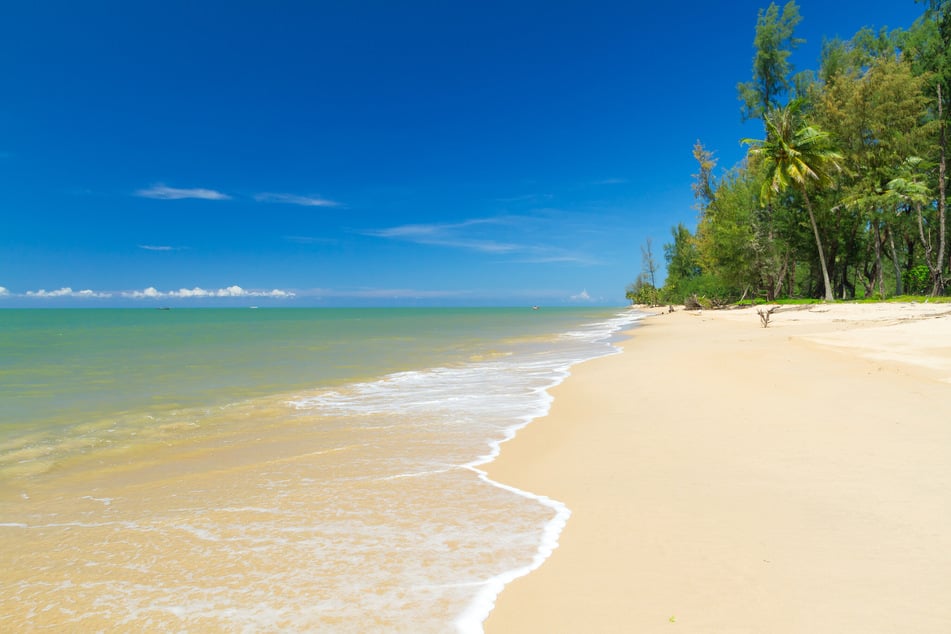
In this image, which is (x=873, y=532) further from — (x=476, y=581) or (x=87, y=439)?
(x=87, y=439)

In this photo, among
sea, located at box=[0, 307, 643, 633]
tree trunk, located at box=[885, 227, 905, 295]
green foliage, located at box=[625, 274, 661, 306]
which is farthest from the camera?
green foliage, located at box=[625, 274, 661, 306]

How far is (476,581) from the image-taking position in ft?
9.84

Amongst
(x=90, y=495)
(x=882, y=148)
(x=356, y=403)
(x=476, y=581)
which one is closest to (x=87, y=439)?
(x=90, y=495)

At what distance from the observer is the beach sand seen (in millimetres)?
2555

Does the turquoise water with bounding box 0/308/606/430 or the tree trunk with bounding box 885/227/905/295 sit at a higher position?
the tree trunk with bounding box 885/227/905/295

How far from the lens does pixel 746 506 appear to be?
383 cm

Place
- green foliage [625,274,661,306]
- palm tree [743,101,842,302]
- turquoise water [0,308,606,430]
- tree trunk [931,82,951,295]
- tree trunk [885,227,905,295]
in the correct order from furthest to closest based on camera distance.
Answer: green foliage [625,274,661,306] < palm tree [743,101,842,302] < tree trunk [885,227,905,295] < tree trunk [931,82,951,295] < turquoise water [0,308,606,430]

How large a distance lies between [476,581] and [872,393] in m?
7.41

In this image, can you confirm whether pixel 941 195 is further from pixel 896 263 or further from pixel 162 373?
pixel 162 373

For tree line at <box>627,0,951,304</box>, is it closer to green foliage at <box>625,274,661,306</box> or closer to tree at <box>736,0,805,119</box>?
tree at <box>736,0,805,119</box>

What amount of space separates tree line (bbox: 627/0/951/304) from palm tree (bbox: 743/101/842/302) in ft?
0.27

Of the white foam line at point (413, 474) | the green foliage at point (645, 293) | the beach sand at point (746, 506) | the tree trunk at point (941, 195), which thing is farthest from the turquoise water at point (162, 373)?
the green foliage at point (645, 293)

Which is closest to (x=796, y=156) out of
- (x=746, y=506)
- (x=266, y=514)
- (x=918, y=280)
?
(x=918, y=280)

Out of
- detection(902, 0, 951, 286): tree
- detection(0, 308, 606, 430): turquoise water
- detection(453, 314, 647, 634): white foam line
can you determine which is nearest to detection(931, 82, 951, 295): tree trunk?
detection(902, 0, 951, 286): tree
